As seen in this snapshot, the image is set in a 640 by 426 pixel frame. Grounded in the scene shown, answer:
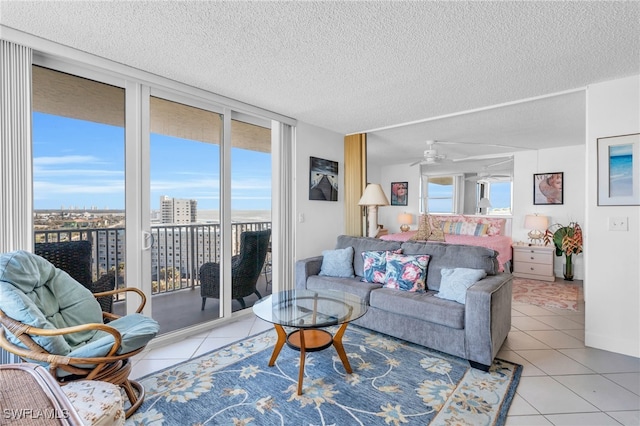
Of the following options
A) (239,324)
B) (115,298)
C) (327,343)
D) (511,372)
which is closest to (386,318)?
(327,343)

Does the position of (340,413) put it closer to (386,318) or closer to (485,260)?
(386,318)

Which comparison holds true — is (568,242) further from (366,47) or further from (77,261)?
(77,261)

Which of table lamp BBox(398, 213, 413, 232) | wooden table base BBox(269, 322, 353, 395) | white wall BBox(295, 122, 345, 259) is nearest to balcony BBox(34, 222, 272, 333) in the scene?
white wall BBox(295, 122, 345, 259)

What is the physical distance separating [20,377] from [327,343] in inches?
69.0

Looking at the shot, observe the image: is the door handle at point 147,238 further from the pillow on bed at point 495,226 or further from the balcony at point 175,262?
the pillow on bed at point 495,226

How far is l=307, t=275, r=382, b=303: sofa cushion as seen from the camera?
307 centimetres

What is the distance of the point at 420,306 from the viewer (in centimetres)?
262

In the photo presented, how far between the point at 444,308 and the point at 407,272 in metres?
0.61

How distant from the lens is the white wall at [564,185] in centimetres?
521

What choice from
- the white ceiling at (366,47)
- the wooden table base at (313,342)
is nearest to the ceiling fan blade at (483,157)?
the white ceiling at (366,47)

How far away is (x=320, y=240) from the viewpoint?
14.2 ft

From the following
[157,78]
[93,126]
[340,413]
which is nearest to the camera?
[340,413]

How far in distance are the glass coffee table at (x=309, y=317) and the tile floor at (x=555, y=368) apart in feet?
2.54

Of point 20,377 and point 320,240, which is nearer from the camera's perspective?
point 20,377
